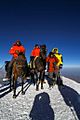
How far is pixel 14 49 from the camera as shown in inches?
525

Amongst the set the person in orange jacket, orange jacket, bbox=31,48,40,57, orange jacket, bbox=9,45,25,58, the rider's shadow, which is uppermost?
orange jacket, bbox=31,48,40,57

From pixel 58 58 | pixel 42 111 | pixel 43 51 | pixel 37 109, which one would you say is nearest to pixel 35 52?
pixel 43 51

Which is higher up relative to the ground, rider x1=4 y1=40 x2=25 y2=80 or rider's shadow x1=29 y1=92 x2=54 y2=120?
rider x1=4 y1=40 x2=25 y2=80

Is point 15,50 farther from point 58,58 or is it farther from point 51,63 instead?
point 58,58

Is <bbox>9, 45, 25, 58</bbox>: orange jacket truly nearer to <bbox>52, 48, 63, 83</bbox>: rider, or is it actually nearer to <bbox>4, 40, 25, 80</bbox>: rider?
<bbox>4, 40, 25, 80</bbox>: rider

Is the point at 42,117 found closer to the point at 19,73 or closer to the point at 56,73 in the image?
the point at 19,73

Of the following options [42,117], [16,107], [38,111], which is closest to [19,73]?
[16,107]

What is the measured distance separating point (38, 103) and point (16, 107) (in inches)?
50.7

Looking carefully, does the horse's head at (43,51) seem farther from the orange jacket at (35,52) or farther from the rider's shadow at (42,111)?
the rider's shadow at (42,111)

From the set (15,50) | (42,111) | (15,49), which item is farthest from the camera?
(15,49)

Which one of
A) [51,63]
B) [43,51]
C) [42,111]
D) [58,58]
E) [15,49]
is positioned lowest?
[42,111]

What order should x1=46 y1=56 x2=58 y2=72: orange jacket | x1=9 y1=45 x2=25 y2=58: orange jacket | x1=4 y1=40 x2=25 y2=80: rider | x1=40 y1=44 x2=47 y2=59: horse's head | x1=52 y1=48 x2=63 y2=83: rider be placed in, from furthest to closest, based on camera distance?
1. x1=52 y1=48 x2=63 y2=83: rider
2. x1=46 y1=56 x2=58 y2=72: orange jacket
3. x1=40 y1=44 x2=47 y2=59: horse's head
4. x1=9 y1=45 x2=25 y2=58: orange jacket
5. x1=4 y1=40 x2=25 y2=80: rider

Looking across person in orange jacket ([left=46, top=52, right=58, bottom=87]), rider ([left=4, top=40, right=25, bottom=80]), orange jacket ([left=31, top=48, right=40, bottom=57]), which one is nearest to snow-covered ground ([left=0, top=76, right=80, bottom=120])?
rider ([left=4, top=40, right=25, bottom=80])

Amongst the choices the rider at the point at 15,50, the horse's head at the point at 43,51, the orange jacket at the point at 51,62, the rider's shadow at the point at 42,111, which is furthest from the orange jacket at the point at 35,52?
the rider's shadow at the point at 42,111
